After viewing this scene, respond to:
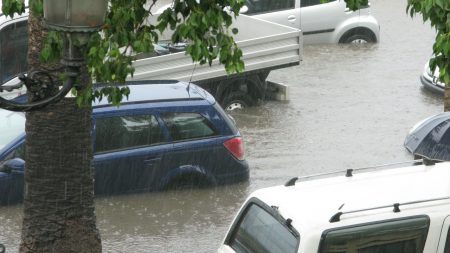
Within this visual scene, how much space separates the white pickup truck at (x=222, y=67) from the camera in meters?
16.1

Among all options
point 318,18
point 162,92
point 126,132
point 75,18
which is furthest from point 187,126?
point 318,18

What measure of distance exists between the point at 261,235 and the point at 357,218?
831mm

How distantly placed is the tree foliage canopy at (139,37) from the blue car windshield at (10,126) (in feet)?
12.5

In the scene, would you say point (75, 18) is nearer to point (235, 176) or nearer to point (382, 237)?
point (382, 237)

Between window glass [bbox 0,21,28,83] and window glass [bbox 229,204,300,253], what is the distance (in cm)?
871

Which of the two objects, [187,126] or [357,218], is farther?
[187,126]

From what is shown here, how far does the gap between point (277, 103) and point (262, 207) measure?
1131 centimetres

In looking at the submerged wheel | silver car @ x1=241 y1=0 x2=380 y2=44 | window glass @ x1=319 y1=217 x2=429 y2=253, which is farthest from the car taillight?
the submerged wheel

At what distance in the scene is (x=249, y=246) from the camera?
797cm

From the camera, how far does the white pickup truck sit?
1611 centimetres

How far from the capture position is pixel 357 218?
24.1ft

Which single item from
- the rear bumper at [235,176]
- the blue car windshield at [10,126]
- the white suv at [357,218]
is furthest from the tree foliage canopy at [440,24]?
the blue car windshield at [10,126]

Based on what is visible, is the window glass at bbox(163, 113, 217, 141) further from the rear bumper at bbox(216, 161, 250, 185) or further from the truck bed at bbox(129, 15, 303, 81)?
the truck bed at bbox(129, 15, 303, 81)

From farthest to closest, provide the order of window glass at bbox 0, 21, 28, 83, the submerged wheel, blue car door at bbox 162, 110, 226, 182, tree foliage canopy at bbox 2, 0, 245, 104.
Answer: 1. the submerged wheel
2. window glass at bbox 0, 21, 28, 83
3. blue car door at bbox 162, 110, 226, 182
4. tree foliage canopy at bbox 2, 0, 245, 104
